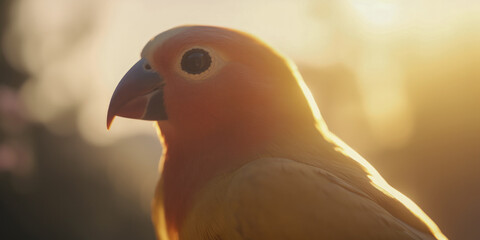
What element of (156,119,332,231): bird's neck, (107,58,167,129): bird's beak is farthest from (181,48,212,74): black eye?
(156,119,332,231): bird's neck

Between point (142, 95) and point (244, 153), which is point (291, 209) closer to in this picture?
point (244, 153)

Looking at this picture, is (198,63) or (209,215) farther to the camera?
(198,63)

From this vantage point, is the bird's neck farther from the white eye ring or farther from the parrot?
the white eye ring

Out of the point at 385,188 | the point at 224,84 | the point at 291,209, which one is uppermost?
the point at 224,84

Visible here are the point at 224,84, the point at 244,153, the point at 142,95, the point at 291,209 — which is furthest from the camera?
the point at 142,95

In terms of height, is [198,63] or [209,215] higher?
[198,63]

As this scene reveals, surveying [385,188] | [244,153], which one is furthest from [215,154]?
[385,188]

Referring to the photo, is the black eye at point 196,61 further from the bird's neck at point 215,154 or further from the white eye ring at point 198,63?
the bird's neck at point 215,154

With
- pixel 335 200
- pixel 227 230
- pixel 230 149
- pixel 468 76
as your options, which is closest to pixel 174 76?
pixel 230 149
